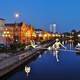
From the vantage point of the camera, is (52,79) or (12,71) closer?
(52,79)

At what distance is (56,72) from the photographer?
3891 cm

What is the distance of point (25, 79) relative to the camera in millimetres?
32875

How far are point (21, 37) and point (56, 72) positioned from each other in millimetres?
56982

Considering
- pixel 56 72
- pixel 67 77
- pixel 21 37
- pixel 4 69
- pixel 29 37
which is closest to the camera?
pixel 4 69

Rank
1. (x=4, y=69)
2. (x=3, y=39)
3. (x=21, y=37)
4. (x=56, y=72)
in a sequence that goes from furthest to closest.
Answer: (x=21, y=37) < (x=3, y=39) < (x=56, y=72) < (x=4, y=69)

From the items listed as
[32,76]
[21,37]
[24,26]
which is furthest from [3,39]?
[32,76]

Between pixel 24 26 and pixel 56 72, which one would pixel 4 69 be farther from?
pixel 24 26

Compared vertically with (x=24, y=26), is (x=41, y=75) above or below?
below

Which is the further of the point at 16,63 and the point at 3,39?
the point at 3,39

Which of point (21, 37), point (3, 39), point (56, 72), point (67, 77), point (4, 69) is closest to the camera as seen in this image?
point (4, 69)

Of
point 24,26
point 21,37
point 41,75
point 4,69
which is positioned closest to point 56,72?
point 41,75

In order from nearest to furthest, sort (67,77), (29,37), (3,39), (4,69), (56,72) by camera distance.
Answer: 1. (4,69)
2. (67,77)
3. (56,72)
4. (3,39)
5. (29,37)

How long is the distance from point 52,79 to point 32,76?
3.34 metres

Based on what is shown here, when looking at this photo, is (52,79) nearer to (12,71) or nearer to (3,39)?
(12,71)
